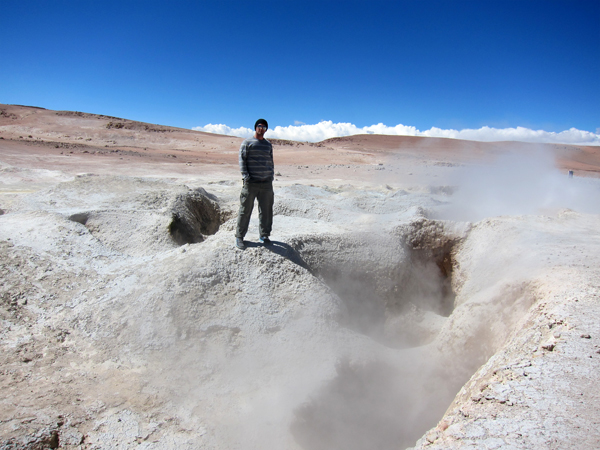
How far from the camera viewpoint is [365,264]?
4066 millimetres

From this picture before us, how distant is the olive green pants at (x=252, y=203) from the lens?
131 inches

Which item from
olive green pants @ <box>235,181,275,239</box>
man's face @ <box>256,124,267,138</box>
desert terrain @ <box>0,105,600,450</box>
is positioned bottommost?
desert terrain @ <box>0,105,600,450</box>

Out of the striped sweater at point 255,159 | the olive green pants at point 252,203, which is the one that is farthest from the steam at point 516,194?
the striped sweater at point 255,159

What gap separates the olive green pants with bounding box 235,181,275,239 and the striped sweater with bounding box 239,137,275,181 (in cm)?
7

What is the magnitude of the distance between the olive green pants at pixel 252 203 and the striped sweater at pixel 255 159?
7cm

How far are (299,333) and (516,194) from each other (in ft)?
28.1

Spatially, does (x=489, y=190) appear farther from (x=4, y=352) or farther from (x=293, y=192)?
(x=4, y=352)

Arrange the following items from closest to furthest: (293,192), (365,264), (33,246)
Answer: (33,246) < (365,264) < (293,192)

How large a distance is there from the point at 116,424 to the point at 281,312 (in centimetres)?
134

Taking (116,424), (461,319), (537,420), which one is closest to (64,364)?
(116,424)

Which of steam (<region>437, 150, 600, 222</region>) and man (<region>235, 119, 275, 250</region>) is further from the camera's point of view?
steam (<region>437, 150, 600, 222</region>)

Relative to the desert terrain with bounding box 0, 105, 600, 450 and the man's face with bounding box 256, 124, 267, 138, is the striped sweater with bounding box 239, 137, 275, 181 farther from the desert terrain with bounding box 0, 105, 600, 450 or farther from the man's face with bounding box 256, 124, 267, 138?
the desert terrain with bounding box 0, 105, 600, 450

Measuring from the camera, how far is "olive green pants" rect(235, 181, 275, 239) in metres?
3.33

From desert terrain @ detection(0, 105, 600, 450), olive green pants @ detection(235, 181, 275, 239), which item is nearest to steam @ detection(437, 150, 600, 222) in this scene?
desert terrain @ detection(0, 105, 600, 450)
